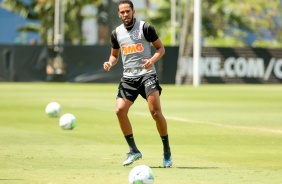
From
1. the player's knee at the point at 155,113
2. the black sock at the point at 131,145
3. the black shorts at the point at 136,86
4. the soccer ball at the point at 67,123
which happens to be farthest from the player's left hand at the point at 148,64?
the soccer ball at the point at 67,123

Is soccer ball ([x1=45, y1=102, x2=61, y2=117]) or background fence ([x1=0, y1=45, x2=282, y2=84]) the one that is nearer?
soccer ball ([x1=45, y1=102, x2=61, y2=117])

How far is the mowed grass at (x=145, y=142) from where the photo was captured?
499 inches

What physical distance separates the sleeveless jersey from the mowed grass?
4.53 feet

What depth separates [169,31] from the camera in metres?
67.1

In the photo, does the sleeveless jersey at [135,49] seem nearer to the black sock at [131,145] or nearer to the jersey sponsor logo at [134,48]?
the jersey sponsor logo at [134,48]

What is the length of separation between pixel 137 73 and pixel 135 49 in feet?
1.17

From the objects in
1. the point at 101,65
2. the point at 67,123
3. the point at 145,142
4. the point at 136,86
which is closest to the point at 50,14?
the point at 101,65

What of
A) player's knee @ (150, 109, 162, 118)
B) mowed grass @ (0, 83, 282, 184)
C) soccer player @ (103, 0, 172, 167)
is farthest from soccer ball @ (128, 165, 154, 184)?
player's knee @ (150, 109, 162, 118)

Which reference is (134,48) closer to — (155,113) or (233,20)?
(155,113)

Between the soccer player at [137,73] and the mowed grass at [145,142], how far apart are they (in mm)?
522

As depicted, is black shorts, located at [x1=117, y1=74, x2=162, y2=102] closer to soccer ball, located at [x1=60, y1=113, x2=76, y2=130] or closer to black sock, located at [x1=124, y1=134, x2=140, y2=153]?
black sock, located at [x1=124, y1=134, x2=140, y2=153]

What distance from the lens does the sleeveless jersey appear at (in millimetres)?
13992

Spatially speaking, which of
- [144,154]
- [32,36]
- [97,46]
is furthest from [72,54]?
[144,154]

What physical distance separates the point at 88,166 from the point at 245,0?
51183mm
